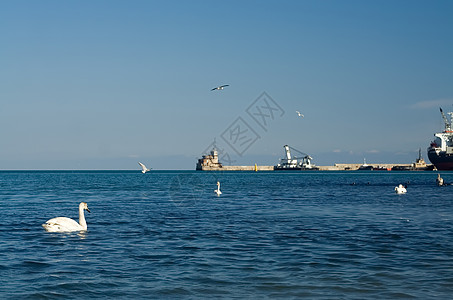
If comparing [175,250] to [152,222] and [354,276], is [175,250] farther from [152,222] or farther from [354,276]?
[152,222]

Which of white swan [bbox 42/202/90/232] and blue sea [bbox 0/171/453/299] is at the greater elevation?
white swan [bbox 42/202/90/232]

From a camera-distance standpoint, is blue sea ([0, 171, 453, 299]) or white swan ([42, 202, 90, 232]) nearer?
blue sea ([0, 171, 453, 299])

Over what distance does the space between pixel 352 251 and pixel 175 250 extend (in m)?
6.73

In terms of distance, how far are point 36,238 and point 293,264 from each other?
1244 centimetres

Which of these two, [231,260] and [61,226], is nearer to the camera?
[231,260]

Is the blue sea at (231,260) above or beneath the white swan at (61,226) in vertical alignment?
beneath

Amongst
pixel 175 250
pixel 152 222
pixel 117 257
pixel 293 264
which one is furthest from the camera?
pixel 152 222

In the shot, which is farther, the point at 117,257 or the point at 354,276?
the point at 117,257

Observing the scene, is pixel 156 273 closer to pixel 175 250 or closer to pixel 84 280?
pixel 84 280

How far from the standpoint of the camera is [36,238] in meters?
23.0

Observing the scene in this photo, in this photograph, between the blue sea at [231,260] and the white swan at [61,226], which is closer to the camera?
the blue sea at [231,260]

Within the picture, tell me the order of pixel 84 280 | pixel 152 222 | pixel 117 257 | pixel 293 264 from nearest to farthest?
pixel 84 280
pixel 293 264
pixel 117 257
pixel 152 222

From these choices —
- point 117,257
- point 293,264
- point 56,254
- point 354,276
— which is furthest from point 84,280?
point 354,276

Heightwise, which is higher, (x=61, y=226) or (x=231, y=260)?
(x=61, y=226)
